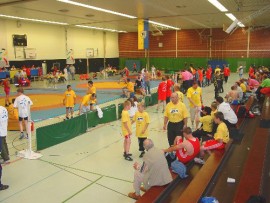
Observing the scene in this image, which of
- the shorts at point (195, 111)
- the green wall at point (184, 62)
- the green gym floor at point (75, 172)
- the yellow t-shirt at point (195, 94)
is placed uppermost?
the green wall at point (184, 62)

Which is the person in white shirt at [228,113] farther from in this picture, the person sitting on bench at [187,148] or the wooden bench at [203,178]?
the person sitting on bench at [187,148]

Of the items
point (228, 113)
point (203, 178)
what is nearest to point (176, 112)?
point (228, 113)

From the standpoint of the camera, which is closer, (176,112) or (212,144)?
(212,144)

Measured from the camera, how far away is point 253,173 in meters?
5.87

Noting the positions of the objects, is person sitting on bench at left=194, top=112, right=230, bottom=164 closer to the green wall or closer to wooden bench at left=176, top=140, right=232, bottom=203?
wooden bench at left=176, top=140, right=232, bottom=203

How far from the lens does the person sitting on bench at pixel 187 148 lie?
6234 millimetres

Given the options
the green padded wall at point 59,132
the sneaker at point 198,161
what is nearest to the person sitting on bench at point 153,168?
the sneaker at point 198,161

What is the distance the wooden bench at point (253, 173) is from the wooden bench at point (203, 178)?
2.03 feet

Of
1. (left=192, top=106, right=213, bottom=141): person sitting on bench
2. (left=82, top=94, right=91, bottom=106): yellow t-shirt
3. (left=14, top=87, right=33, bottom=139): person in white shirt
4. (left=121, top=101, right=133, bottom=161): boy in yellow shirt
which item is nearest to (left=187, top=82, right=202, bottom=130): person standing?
(left=192, top=106, right=213, bottom=141): person sitting on bench

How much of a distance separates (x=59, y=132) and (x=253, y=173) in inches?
257

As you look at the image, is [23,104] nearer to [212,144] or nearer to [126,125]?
[126,125]

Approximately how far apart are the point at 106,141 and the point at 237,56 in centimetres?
3293

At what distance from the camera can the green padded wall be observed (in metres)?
9.24

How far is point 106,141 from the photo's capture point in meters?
10.1
